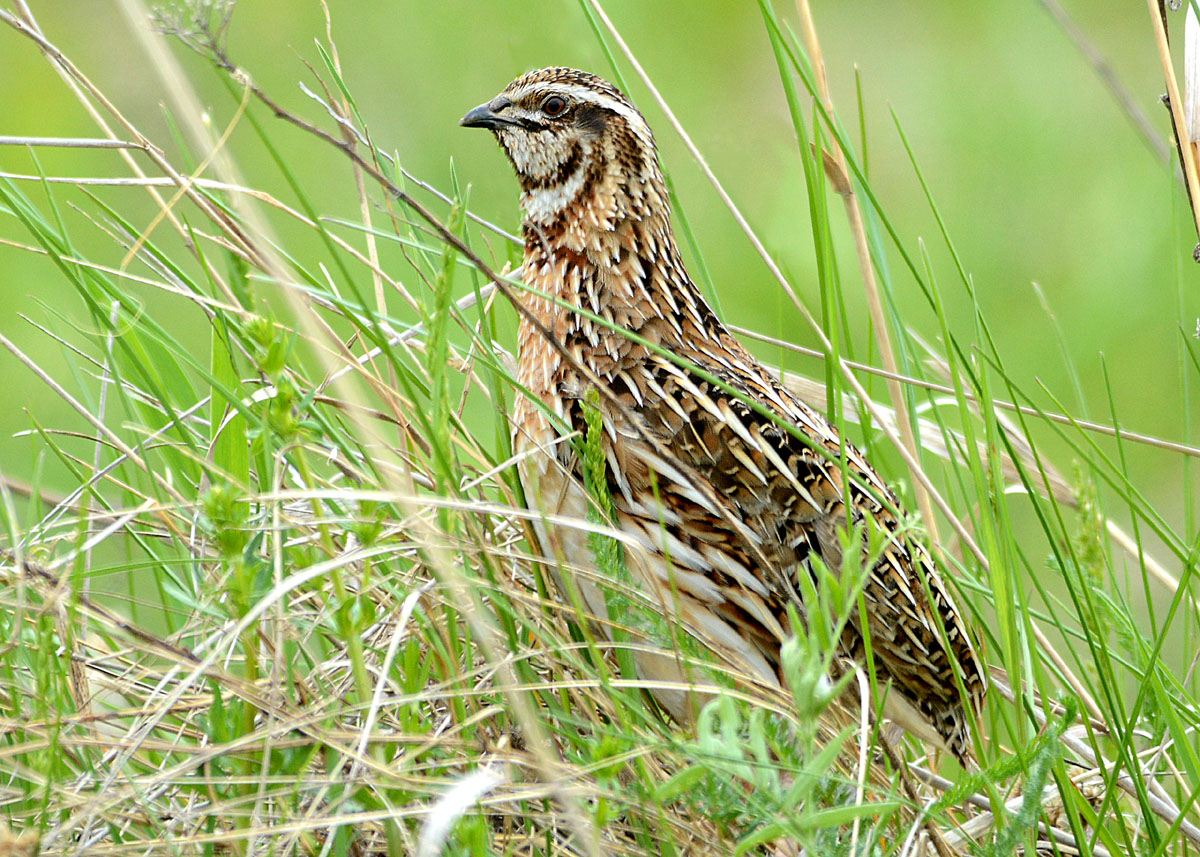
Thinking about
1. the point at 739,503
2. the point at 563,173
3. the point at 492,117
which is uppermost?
the point at 492,117

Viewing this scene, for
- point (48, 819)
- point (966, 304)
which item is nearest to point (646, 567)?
point (48, 819)

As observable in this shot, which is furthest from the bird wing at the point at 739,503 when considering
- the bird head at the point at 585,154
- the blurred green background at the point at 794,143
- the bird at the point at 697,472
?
the blurred green background at the point at 794,143

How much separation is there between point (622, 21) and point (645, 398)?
5249mm

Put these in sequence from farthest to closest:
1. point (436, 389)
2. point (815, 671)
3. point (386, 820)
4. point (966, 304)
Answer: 1. point (966, 304)
2. point (386, 820)
3. point (436, 389)
4. point (815, 671)

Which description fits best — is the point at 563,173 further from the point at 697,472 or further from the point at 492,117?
the point at 697,472

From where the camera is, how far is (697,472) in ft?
8.39

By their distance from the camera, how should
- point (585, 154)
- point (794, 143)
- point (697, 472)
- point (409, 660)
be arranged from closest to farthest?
point (409, 660), point (697, 472), point (585, 154), point (794, 143)

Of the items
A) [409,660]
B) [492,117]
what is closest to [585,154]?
[492,117]

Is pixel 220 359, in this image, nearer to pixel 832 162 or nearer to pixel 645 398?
pixel 645 398

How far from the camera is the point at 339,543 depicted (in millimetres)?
2408

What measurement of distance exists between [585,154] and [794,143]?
404 cm

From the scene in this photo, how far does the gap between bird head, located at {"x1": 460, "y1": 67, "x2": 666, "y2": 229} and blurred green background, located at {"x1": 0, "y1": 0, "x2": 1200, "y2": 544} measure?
2.76 metres

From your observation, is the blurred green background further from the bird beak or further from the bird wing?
the bird wing

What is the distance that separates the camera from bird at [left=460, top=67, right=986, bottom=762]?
2.50m
